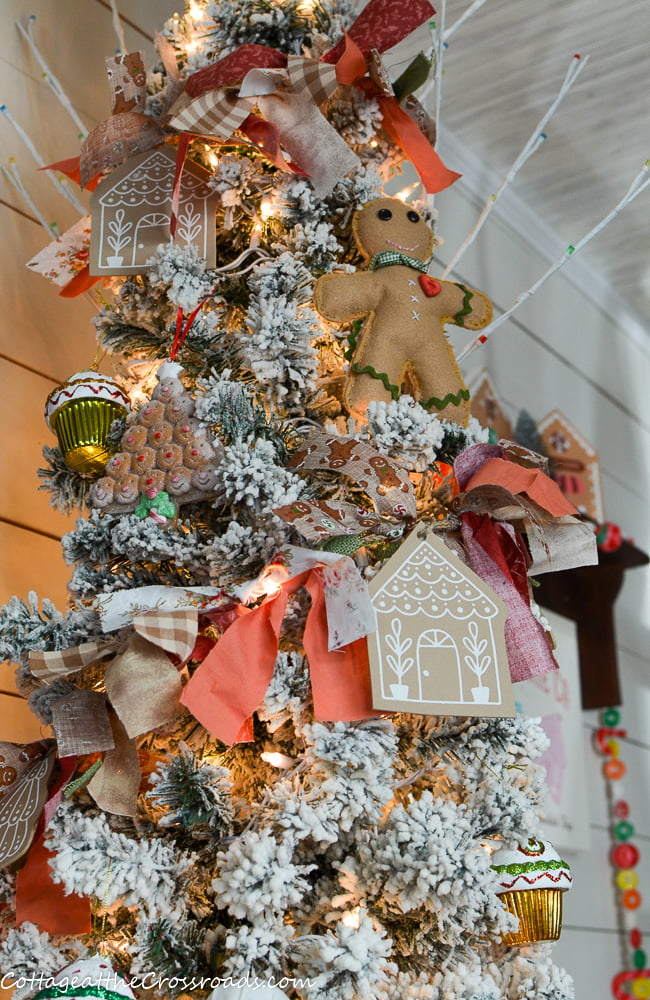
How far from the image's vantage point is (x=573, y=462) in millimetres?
1828

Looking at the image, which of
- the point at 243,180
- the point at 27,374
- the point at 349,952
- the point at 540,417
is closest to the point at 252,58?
the point at 243,180

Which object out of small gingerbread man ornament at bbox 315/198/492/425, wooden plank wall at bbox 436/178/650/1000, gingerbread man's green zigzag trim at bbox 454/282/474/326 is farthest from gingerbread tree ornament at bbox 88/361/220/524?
wooden plank wall at bbox 436/178/650/1000

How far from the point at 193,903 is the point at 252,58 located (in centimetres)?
63

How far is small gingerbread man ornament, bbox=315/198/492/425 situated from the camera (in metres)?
0.72

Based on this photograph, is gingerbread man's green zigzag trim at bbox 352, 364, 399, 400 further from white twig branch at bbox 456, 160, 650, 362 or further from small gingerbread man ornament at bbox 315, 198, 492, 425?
white twig branch at bbox 456, 160, 650, 362

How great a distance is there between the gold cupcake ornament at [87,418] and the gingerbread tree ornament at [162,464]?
1.1 inches

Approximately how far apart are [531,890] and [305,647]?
0.76 feet

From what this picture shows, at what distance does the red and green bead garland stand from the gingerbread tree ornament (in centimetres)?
132

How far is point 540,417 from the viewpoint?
1.82 meters

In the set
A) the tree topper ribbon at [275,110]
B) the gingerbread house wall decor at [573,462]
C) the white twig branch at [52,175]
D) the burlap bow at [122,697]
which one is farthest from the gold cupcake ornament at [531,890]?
the gingerbread house wall decor at [573,462]

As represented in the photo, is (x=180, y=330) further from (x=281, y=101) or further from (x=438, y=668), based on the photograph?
(x=438, y=668)

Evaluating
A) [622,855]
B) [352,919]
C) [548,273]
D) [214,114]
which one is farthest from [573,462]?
[352,919]

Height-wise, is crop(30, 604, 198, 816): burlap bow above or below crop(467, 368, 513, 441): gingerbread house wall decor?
above

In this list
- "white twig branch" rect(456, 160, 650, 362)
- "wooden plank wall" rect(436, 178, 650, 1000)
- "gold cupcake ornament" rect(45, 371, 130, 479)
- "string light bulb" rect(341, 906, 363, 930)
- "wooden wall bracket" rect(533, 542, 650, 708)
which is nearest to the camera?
"string light bulb" rect(341, 906, 363, 930)
